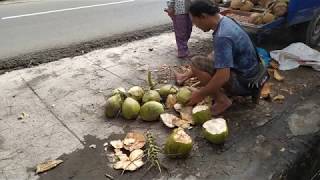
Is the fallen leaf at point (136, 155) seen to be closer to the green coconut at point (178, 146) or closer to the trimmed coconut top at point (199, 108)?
the green coconut at point (178, 146)

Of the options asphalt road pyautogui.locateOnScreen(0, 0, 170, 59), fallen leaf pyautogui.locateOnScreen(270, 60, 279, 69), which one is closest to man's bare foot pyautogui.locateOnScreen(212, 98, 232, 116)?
fallen leaf pyautogui.locateOnScreen(270, 60, 279, 69)

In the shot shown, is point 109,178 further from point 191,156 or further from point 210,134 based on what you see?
point 210,134

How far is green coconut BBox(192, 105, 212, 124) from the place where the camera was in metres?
3.70

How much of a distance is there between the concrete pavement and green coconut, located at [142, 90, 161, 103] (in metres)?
0.27

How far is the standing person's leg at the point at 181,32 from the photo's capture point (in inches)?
212

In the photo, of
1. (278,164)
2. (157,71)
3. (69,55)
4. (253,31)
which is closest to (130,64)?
(157,71)

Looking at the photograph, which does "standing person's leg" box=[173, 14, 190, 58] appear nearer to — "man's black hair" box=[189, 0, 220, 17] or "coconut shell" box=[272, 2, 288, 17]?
"coconut shell" box=[272, 2, 288, 17]

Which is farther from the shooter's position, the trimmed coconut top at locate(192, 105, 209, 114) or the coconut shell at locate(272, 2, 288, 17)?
the coconut shell at locate(272, 2, 288, 17)

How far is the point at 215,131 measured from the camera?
11.3 ft

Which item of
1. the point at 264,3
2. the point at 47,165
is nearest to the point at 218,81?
the point at 47,165

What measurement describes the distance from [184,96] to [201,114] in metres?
0.37

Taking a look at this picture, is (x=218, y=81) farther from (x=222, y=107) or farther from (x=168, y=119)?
(x=168, y=119)

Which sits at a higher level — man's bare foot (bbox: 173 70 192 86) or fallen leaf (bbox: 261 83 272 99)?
man's bare foot (bbox: 173 70 192 86)

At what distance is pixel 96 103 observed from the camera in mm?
4324
